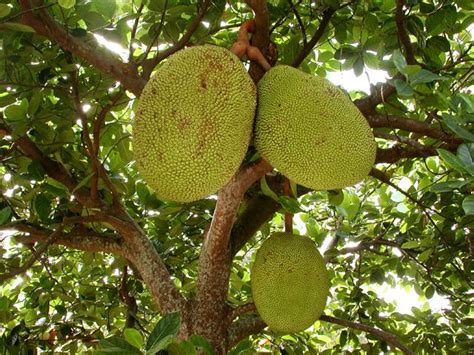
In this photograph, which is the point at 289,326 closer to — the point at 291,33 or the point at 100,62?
the point at 100,62

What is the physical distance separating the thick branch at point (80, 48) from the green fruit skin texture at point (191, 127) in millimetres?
181

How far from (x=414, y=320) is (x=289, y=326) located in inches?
34.7

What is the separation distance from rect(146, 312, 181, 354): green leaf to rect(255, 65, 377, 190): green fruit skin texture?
479mm

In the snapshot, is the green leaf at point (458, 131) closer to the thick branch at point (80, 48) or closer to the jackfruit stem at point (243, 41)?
the jackfruit stem at point (243, 41)

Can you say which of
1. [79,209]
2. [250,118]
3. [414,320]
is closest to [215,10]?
[250,118]

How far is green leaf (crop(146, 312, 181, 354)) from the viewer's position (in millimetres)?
877

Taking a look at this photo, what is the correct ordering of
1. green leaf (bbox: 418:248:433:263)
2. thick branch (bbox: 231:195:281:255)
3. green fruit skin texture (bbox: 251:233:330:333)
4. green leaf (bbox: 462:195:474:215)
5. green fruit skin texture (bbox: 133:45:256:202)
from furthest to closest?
green leaf (bbox: 418:248:433:263) → thick branch (bbox: 231:195:281:255) → green fruit skin texture (bbox: 251:233:330:333) → green fruit skin texture (bbox: 133:45:256:202) → green leaf (bbox: 462:195:474:215)

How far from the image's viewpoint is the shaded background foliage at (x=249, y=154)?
1.45m

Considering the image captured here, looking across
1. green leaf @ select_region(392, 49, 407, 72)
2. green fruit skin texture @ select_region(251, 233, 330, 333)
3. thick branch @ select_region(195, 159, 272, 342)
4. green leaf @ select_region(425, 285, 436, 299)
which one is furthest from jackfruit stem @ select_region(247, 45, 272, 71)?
green leaf @ select_region(425, 285, 436, 299)

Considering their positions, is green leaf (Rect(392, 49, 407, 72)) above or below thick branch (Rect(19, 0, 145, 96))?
below

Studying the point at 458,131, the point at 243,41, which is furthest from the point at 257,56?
the point at 458,131

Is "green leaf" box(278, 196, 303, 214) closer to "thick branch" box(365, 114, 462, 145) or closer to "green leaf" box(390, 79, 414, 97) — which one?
"thick branch" box(365, 114, 462, 145)

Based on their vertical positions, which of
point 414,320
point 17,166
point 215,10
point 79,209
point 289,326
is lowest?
point 414,320

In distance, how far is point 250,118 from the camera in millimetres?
1293
